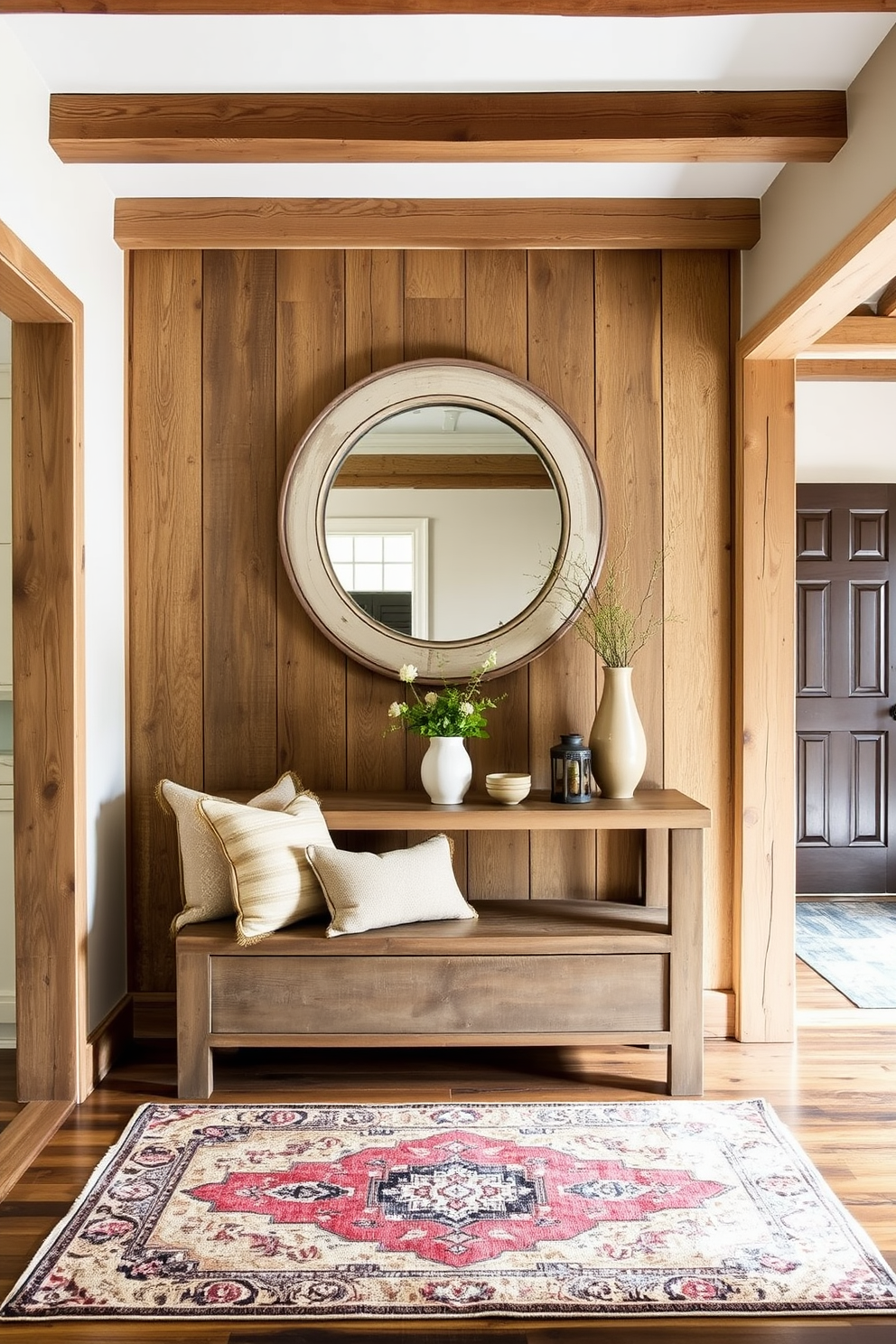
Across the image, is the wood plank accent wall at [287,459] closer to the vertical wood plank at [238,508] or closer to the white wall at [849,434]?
the vertical wood plank at [238,508]

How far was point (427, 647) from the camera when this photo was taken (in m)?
3.29

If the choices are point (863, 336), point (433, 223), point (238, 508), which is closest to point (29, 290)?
point (238, 508)

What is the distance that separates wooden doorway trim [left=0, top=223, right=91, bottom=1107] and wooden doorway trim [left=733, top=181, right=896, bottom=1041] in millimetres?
2001

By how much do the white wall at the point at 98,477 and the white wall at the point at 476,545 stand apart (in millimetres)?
710

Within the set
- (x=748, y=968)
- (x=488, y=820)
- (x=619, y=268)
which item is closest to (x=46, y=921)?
(x=488, y=820)

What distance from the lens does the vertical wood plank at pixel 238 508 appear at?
3332 millimetres

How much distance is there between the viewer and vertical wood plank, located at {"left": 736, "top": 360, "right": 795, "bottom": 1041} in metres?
3.26

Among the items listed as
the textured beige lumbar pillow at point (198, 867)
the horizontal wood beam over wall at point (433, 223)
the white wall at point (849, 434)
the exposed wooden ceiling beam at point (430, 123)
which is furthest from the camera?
the white wall at point (849, 434)

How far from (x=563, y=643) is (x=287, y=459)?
1072 mm

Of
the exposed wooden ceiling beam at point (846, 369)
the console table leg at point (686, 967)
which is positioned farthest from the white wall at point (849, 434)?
the console table leg at point (686, 967)

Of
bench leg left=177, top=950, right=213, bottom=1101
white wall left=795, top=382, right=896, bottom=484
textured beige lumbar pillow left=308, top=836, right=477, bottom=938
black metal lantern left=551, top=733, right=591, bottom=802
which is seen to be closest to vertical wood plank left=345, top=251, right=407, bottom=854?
textured beige lumbar pillow left=308, top=836, right=477, bottom=938

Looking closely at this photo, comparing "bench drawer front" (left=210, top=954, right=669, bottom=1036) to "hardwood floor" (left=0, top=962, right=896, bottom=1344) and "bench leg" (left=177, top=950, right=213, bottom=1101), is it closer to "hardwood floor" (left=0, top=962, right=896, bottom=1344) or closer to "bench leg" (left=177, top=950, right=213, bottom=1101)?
"bench leg" (left=177, top=950, right=213, bottom=1101)

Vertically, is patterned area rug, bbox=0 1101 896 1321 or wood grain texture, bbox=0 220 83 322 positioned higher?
wood grain texture, bbox=0 220 83 322

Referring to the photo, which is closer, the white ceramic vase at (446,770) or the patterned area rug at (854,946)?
the white ceramic vase at (446,770)
